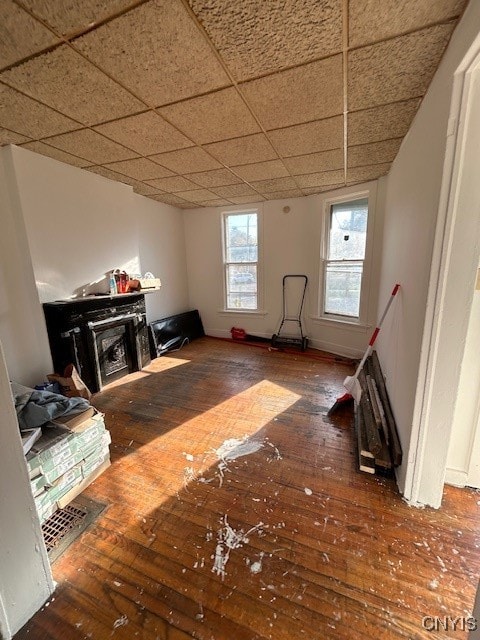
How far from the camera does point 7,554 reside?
973 mm

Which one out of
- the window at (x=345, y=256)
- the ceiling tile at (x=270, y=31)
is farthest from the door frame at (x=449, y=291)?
the window at (x=345, y=256)

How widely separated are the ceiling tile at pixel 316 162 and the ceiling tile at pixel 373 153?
119 mm

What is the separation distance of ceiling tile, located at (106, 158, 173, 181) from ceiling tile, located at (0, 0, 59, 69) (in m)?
1.38

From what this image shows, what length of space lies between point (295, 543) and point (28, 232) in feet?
10.6

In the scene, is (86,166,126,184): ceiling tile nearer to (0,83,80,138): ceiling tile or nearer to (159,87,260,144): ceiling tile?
(0,83,80,138): ceiling tile

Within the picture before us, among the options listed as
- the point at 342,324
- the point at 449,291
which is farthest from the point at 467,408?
the point at 342,324

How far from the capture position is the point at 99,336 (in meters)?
3.09

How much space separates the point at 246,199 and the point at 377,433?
3.80 meters

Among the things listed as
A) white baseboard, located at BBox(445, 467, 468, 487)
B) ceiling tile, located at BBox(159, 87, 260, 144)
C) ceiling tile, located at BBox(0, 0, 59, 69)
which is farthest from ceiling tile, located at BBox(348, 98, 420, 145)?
white baseboard, located at BBox(445, 467, 468, 487)

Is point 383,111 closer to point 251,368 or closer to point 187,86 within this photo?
point 187,86

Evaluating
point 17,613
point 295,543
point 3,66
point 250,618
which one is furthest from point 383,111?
point 17,613

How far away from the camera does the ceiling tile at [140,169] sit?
2.73m

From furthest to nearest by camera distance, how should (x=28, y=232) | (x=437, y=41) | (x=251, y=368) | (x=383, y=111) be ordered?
(x=251, y=368) < (x=28, y=232) < (x=383, y=111) < (x=437, y=41)

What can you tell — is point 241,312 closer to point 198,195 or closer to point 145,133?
point 198,195
